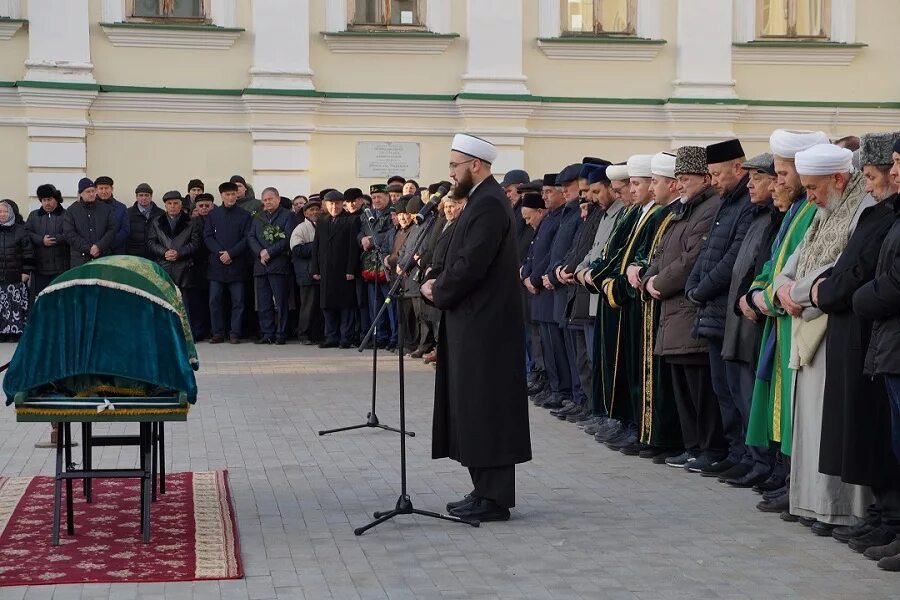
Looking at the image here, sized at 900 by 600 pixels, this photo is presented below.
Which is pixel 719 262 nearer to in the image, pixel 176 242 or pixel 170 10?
pixel 176 242

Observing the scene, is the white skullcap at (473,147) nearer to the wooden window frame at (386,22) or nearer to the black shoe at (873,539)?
the black shoe at (873,539)

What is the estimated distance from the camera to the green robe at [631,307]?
10.3 meters

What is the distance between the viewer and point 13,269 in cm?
1861

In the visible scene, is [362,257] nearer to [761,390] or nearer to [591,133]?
[591,133]

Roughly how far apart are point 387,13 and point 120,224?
16.6 feet

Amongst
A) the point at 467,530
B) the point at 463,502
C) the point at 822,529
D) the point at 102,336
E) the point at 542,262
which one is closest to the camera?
the point at 102,336

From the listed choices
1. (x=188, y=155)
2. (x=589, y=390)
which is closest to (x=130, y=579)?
(x=589, y=390)

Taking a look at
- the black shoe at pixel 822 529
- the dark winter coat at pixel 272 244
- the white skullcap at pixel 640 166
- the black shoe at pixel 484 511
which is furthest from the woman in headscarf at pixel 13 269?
the black shoe at pixel 822 529

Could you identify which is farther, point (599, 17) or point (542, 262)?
point (599, 17)

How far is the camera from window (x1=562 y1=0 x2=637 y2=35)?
21375 millimetres

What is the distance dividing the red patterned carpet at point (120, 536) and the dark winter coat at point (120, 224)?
9702mm

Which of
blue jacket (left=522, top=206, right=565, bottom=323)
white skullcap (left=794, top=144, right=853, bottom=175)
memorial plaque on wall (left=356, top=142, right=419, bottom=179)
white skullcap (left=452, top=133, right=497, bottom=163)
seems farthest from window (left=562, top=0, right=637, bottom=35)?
white skullcap (left=794, top=144, right=853, bottom=175)

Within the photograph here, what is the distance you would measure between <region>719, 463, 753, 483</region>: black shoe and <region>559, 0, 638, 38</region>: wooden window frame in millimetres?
12935

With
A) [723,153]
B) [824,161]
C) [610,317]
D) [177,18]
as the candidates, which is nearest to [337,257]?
[177,18]
